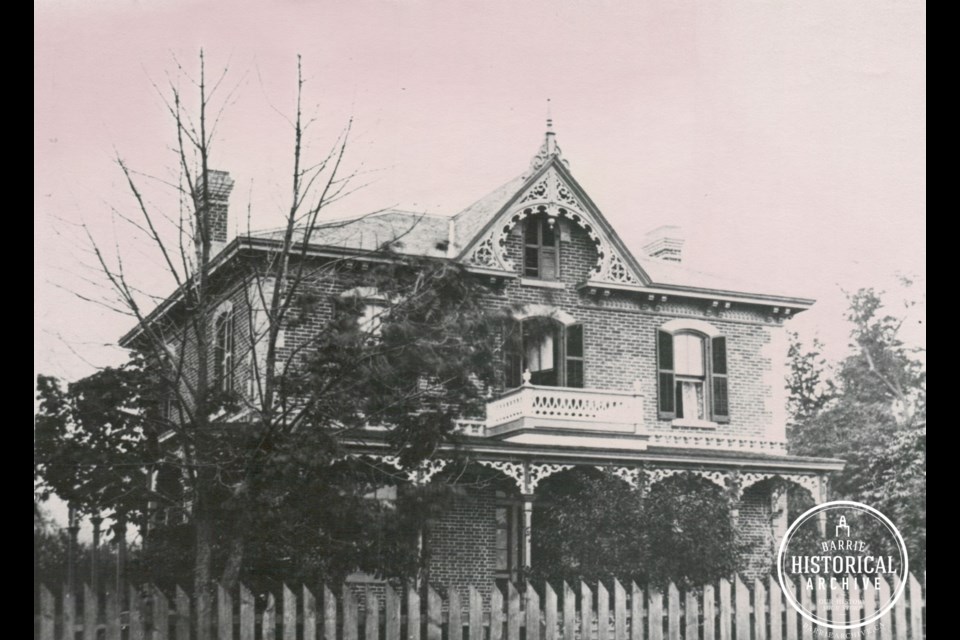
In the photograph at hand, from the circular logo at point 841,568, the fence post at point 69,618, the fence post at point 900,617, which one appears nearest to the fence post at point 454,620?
the fence post at point 69,618

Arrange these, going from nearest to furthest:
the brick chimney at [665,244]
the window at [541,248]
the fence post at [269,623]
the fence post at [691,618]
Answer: the fence post at [269,623]
the fence post at [691,618]
the window at [541,248]
the brick chimney at [665,244]

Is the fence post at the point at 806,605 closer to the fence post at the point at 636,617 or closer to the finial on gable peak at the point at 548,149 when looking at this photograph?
the fence post at the point at 636,617

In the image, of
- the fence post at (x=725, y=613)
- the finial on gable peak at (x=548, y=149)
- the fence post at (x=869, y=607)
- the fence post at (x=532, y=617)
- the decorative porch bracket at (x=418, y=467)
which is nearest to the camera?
the fence post at (x=532, y=617)

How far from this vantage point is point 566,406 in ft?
63.9

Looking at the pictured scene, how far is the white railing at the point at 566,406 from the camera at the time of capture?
19203 mm

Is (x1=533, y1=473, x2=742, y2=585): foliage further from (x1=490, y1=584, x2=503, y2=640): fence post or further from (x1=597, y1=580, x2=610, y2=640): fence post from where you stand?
(x1=490, y1=584, x2=503, y2=640): fence post

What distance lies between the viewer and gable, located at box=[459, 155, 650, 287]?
19281 millimetres

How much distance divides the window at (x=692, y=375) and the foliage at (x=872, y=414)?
1590 mm

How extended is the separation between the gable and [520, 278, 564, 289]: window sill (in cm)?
29

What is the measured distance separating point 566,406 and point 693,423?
2903 mm

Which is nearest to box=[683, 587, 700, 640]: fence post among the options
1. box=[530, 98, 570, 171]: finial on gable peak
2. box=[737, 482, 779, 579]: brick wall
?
box=[530, 98, 570, 171]: finial on gable peak

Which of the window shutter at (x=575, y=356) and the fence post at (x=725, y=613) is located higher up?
the window shutter at (x=575, y=356)

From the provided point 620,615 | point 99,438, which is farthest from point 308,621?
point 99,438
